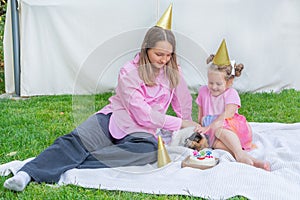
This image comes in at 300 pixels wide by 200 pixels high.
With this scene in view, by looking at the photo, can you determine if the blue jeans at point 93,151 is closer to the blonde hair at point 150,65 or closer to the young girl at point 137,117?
the young girl at point 137,117

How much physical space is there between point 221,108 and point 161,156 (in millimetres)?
518

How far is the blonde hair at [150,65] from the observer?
94.7 inches

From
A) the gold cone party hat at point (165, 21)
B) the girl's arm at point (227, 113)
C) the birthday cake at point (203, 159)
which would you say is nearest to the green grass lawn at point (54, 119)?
the girl's arm at point (227, 113)

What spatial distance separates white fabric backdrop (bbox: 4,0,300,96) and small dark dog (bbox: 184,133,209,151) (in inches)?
71.8

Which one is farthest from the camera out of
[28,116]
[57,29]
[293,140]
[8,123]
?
[57,29]

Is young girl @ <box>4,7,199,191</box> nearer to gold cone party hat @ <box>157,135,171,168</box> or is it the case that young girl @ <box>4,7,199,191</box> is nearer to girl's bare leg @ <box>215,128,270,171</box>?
gold cone party hat @ <box>157,135,171,168</box>

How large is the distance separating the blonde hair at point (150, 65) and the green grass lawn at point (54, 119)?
19 centimetres

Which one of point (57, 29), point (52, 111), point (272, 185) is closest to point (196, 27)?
point (57, 29)

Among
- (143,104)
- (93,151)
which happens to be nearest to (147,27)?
(143,104)

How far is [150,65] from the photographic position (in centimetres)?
241

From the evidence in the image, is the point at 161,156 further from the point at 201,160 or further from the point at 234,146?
the point at 234,146

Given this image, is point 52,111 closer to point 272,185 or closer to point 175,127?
point 175,127

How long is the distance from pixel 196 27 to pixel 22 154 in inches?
90.9

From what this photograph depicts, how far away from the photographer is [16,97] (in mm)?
A: 4391
